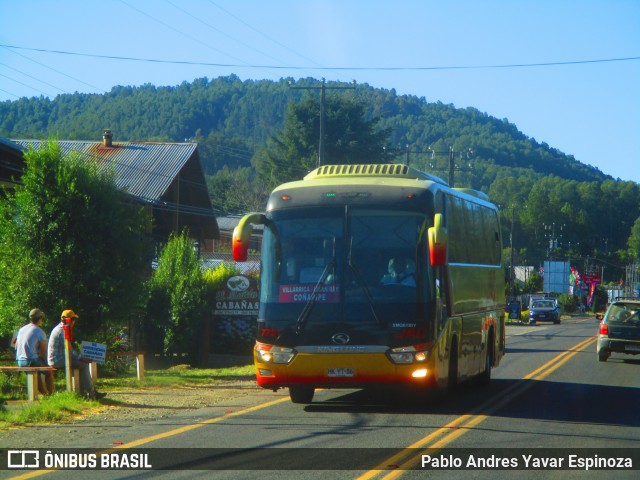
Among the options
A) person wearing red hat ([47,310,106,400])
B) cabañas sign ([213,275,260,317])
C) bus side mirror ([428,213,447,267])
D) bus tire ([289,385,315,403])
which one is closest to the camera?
bus side mirror ([428,213,447,267])

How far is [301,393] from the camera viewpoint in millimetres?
15398

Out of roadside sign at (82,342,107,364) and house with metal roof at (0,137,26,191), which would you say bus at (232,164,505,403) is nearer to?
roadside sign at (82,342,107,364)

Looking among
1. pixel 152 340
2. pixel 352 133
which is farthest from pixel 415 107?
pixel 152 340

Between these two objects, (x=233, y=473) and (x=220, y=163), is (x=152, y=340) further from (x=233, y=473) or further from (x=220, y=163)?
(x=220, y=163)

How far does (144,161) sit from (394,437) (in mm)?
34745

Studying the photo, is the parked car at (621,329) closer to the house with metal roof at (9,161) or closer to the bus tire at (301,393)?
the bus tire at (301,393)

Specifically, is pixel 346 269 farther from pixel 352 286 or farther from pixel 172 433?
pixel 172 433

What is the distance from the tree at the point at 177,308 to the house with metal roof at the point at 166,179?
14058 mm

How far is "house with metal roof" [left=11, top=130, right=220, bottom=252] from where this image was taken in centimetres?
4264

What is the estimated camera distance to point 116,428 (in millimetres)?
12586

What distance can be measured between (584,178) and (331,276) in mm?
147756

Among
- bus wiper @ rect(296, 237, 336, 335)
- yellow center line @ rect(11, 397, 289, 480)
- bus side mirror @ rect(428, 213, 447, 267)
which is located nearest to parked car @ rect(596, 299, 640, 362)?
yellow center line @ rect(11, 397, 289, 480)

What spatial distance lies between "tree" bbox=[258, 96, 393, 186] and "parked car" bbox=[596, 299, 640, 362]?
35167mm

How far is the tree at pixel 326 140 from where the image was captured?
63.8 metres
